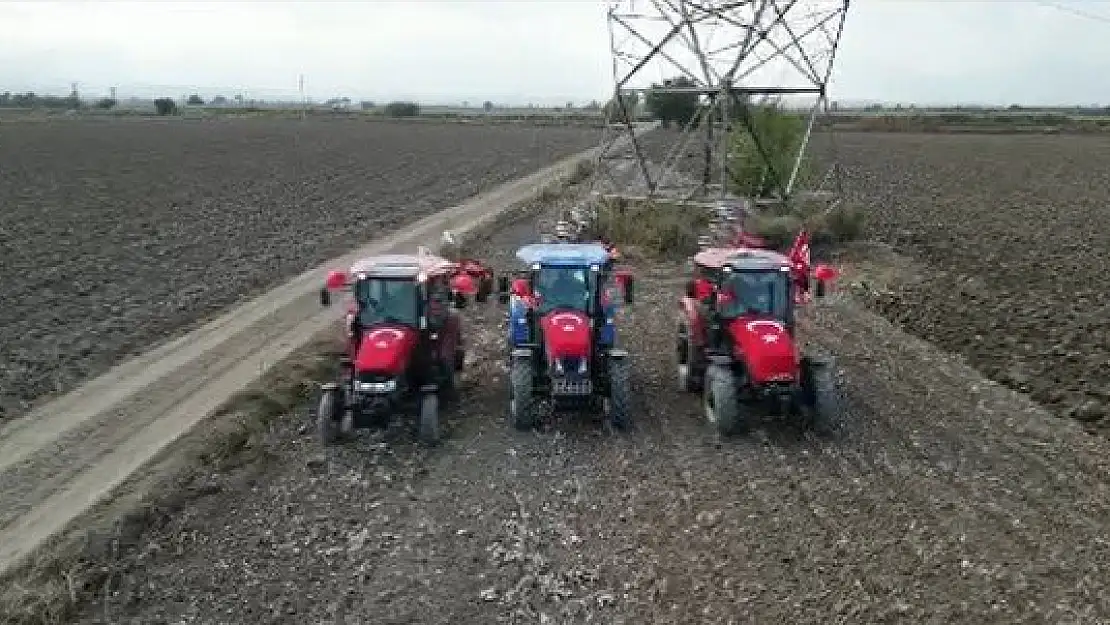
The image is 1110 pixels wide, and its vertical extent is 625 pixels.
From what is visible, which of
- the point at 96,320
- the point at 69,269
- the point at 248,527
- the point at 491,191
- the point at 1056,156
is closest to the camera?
the point at 248,527

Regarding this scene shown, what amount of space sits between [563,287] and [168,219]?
2430 cm

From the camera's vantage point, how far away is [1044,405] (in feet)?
49.6

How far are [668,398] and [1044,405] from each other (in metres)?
5.04

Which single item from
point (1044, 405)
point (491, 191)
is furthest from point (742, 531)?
point (491, 191)

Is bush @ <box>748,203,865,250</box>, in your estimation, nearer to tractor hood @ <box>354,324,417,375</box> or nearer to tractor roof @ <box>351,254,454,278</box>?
tractor roof @ <box>351,254,454,278</box>

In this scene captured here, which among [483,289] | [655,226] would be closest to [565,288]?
[483,289]

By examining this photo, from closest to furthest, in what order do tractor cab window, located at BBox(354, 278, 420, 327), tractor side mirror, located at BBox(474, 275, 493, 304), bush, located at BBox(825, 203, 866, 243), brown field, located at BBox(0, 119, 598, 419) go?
1. tractor cab window, located at BBox(354, 278, 420, 327)
2. tractor side mirror, located at BBox(474, 275, 493, 304)
3. brown field, located at BBox(0, 119, 598, 419)
4. bush, located at BBox(825, 203, 866, 243)

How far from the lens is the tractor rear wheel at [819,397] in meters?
13.7

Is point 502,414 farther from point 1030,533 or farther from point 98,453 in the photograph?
point 1030,533

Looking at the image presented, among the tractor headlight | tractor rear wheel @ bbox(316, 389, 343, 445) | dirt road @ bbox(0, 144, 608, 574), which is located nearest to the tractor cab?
the tractor headlight

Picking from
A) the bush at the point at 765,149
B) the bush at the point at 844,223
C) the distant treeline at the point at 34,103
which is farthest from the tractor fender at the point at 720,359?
the distant treeline at the point at 34,103

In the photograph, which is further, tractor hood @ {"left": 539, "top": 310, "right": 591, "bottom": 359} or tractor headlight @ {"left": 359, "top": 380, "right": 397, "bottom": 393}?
tractor hood @ {"left": 539, "top": 310, "right": 591, "bottom": 359}

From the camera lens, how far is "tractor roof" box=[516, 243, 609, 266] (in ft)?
47.7

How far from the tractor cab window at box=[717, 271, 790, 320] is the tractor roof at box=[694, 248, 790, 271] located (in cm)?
10
